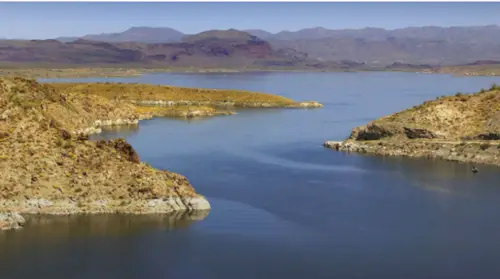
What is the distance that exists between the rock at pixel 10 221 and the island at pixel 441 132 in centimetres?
4210

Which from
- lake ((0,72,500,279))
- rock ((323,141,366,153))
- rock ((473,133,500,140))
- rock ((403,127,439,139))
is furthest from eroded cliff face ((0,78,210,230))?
rock ((473,133,500,140))

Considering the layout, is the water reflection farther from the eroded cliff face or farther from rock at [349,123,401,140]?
rock at [349,123,401,140]

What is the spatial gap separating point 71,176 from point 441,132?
1743 inches

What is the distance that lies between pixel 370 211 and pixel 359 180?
11385 mm

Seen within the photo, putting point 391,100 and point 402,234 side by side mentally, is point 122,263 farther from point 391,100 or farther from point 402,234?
point 391,100

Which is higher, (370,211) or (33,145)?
(33,145)

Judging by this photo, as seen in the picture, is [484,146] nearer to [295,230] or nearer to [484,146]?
[484,146]

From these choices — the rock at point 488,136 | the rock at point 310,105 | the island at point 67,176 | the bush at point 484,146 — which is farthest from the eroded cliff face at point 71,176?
the rock at point 310,105

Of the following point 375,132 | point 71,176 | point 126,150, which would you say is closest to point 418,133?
point 375,132

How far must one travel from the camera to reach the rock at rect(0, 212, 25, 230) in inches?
1575

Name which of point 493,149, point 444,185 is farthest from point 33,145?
point 493,149

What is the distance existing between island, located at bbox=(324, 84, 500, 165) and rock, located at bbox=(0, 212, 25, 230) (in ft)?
138

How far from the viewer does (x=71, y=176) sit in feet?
143

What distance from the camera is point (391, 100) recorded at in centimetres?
15388
